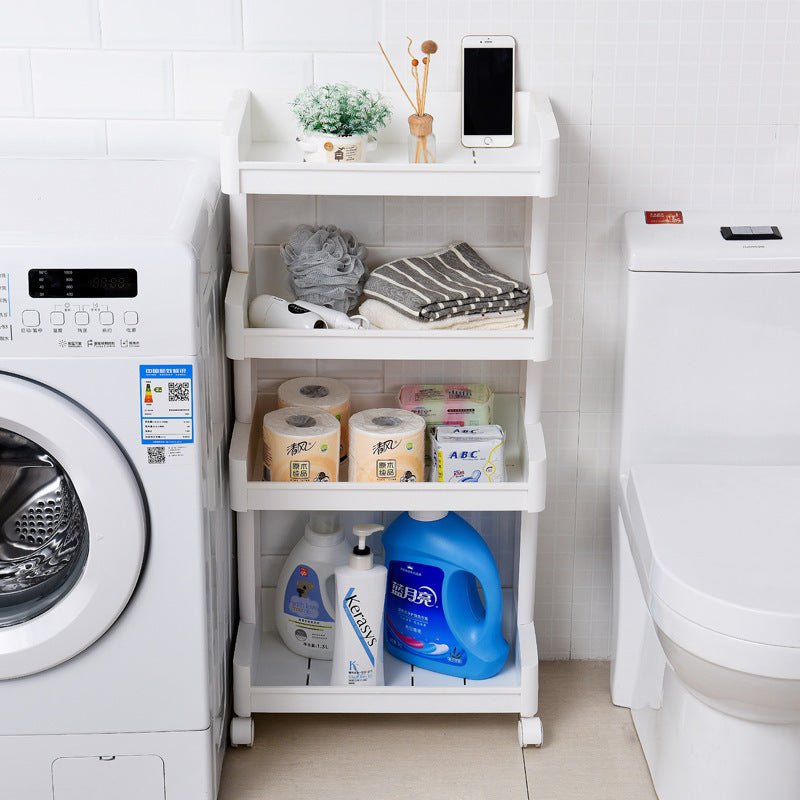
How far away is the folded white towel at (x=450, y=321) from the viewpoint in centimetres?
168

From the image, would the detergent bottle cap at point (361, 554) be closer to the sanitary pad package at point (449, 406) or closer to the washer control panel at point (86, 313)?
the sanitary pad package at point (449, 406)

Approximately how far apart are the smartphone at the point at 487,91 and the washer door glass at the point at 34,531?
2.71ft

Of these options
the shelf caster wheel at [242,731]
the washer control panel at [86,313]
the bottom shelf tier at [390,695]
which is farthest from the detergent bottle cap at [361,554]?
the washer control panel at [86,313]

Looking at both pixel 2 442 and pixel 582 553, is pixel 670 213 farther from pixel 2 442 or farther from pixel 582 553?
pixel 2 442

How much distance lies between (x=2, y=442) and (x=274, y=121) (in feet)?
2.22

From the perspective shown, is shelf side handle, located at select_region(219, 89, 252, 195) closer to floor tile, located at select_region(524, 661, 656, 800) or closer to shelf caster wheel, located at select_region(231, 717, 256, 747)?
shelf caster wheel, located at select_region(231, 717, 256, 747)

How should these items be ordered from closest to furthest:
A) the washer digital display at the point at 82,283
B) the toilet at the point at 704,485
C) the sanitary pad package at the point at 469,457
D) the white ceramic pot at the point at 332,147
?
the washer digital display at the point at 82,283 < the toilet at the point at 704,485 < the white ceramic pot at the point at 332,147 < the sanitary pad package at the point at 469,457

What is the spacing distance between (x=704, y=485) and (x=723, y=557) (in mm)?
222

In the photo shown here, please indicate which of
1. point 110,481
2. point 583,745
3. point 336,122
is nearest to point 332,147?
point 336,122

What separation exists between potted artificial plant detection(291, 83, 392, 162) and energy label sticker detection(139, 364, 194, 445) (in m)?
0.42

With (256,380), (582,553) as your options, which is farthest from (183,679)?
(582,553)

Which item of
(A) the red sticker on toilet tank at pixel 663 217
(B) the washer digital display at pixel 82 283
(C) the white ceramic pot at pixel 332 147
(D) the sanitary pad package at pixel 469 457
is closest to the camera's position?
(B) the washer digital display at pixel 82 283

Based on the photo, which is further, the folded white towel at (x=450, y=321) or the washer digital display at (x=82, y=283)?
the folded white towel at (x=450, y=321)

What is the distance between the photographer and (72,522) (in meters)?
1.59
